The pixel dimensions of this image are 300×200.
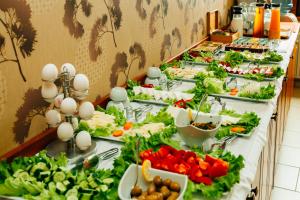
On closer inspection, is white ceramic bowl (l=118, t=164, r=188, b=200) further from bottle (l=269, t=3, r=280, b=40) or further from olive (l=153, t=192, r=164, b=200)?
bottle (l=269, t=3, r=280, b=40)

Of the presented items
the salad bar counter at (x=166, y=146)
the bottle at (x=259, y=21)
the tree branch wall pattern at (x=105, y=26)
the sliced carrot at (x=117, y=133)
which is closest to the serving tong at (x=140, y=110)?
the salad bar counter at (x=166, y=146)

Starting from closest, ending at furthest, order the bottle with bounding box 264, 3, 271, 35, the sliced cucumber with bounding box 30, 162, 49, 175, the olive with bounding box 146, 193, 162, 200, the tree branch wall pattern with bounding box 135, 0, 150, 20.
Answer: the olive with bounding box 146, 193, 162, 200 → the sliced cucumber with bounding box 30, 162, 49, 175 → the tree branch wall pattern with bounding box 135, 0, 150, 20 → the bottle with bounding box 264, 3, 271, 35

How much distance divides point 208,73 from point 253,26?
144cm

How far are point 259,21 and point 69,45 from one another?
211 centimetres

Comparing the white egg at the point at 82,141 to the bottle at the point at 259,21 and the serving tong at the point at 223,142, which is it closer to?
the serving tong at the point at 223,142

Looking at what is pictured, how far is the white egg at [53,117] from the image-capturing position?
43.7 inches

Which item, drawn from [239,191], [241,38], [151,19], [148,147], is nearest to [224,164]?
[239,191]

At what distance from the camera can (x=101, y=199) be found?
2.85ft

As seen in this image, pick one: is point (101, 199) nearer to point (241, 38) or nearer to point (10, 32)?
point (10, 32)

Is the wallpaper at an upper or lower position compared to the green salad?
upper

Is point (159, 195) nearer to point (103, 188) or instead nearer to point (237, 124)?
point (103, 188)

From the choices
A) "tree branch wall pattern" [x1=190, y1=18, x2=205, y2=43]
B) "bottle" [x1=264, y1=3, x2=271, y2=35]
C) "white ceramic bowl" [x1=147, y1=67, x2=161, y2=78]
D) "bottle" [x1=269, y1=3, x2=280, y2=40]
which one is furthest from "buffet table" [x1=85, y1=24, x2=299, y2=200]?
"bottle" [x1=264, y1=3, x2=271, y2=35]

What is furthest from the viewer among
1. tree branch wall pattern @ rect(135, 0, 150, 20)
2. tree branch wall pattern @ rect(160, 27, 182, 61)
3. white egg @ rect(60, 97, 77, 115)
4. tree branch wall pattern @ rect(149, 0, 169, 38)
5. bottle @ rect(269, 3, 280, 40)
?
bottle @ rect(269, 3, 280, 40)

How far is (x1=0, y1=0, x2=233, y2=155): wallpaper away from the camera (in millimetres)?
1084
